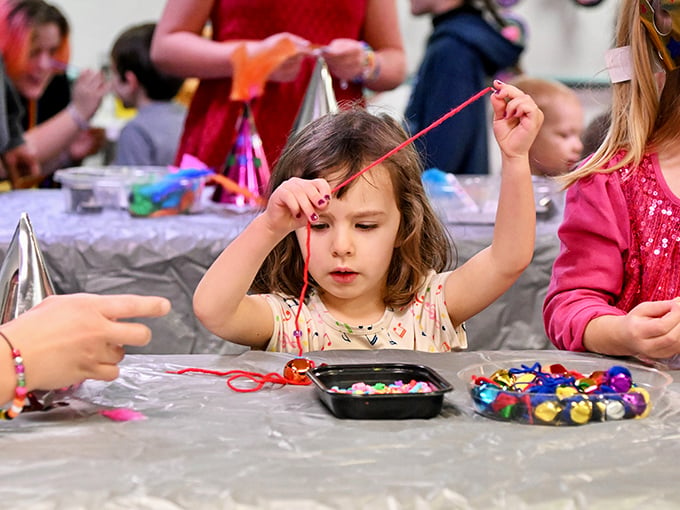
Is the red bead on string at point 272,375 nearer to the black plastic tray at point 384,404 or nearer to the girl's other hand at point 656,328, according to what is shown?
the black plastic tray at point 384,404

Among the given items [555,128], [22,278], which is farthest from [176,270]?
[555,128]

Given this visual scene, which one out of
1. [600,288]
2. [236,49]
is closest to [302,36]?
[236,49]

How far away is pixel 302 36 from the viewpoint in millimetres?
2090

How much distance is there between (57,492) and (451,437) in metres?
0.31

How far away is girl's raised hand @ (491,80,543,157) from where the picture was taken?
43.1 inches

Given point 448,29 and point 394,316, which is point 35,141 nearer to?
point 448,29

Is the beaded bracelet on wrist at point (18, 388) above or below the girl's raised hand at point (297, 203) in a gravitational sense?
below

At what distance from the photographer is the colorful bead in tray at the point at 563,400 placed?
82 centimetres

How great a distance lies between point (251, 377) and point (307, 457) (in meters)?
0.26

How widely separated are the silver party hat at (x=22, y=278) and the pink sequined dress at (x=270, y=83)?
1.06 meters

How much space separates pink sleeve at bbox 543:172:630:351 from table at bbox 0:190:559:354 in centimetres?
40

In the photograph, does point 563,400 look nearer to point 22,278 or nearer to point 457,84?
point 22,278

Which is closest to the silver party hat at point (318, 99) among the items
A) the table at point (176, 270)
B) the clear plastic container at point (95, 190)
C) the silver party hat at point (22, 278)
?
A: the table at point (176, 270)

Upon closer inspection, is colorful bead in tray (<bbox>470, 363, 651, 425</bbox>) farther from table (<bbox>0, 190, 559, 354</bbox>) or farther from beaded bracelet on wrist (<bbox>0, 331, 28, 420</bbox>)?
table (<bbox>0, 190, 559, 354</bbox>)
